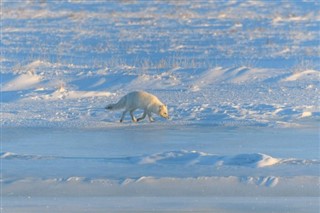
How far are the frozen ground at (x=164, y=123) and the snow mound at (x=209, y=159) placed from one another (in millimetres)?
13

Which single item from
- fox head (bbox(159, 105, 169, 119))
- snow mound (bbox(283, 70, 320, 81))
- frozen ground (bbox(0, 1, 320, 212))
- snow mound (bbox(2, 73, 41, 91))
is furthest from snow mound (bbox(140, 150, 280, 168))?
snow mound (bbox(283, 70, 320, 81))

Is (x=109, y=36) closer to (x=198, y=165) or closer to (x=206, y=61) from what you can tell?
(x=206, y=61)

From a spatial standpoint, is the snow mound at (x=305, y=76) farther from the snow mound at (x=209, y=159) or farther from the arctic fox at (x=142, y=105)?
the snow mound at (x=209, y=159)

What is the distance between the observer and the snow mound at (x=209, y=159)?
8041 mm

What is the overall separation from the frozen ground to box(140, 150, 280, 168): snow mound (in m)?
0.01

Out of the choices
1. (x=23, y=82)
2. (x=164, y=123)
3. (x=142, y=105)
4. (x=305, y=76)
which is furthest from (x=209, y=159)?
(x=305, y=76)

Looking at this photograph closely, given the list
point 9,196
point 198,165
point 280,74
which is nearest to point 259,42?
point 280,74

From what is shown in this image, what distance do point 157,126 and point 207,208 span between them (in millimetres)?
4186

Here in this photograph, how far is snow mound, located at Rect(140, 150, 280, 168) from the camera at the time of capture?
8.04 metres

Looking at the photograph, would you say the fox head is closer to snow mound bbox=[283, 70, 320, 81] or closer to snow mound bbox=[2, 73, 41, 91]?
snow mound bbox=[2, 73, 41, 91]

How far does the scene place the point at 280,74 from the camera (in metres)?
15.1

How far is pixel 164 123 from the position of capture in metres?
10.7

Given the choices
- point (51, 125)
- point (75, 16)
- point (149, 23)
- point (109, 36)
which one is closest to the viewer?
point (51, 125)

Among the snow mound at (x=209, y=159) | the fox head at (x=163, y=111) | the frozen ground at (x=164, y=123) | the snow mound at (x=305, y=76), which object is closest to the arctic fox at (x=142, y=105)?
the fox head at (x=163, y=111)
